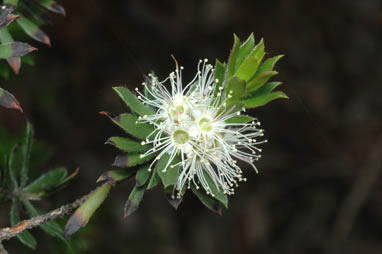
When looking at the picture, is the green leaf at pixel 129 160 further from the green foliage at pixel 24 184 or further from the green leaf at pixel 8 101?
the green foliage at pixel 24 184

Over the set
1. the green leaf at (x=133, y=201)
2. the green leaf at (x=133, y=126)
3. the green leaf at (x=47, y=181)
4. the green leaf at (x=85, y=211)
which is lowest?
the green leaf at (x=133, y=201)

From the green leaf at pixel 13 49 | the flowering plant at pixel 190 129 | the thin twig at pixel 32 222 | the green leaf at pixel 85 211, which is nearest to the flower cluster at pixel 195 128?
the flowering plant at pixel 190 129

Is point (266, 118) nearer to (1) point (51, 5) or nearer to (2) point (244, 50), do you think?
(2) point (244, 50)

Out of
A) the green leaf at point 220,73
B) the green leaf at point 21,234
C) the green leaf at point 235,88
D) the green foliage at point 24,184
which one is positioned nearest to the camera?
the green leaf at point 235,88

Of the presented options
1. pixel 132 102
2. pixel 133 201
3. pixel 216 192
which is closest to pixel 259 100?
pixel 216 192

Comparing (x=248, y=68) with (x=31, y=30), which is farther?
(x=31, y=30)

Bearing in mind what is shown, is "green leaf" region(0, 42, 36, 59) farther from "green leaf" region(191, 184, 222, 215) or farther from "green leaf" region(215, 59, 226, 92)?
"green leaf" region(191, 184, 222, 215)
